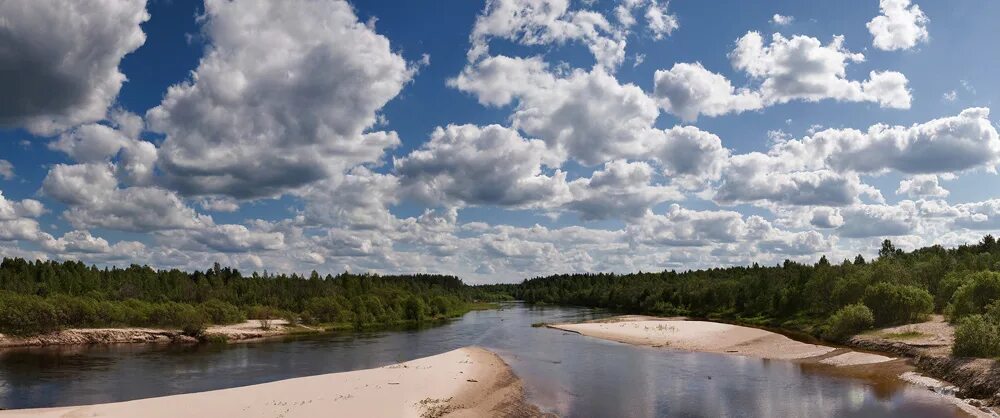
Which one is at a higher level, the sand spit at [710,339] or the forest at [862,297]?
the forest at [862,297]

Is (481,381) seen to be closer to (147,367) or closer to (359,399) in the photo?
(359,399)

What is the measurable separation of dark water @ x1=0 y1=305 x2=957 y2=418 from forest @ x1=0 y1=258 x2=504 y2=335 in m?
13.4

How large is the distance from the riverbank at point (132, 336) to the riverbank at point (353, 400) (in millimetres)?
57607

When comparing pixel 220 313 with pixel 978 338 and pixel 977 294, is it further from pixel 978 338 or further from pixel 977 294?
pixel 977 294

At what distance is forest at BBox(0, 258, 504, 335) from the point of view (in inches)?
3634

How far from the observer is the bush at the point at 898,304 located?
70.4m

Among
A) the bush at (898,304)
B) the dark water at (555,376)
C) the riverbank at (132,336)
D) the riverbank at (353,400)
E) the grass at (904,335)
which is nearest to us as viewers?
the riverbank at (353,400)

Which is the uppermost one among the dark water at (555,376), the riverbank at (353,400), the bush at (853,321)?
the bush at (853,321)

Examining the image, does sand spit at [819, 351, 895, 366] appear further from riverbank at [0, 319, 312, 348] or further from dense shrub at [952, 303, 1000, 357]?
riverbank at [0, 319, 312, 348]

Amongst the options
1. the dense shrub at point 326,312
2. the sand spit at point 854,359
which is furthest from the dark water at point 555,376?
the dense shrub at point 326,312

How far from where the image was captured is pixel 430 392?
137 ft

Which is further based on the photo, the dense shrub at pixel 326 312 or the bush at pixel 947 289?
the dense shrub at pixel 326 312

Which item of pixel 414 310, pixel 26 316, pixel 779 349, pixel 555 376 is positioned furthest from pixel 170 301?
pixel 779 349

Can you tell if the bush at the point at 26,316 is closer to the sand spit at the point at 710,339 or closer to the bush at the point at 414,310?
the bush at the point at 414,310
